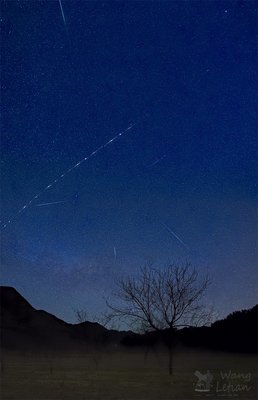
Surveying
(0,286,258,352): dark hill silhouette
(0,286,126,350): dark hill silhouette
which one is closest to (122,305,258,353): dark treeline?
(0,286,258,352): dark hill silhouette

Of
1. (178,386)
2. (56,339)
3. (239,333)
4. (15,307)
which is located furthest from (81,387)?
(15,307)

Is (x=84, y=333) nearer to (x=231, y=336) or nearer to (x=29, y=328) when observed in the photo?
(x=231, y=336)

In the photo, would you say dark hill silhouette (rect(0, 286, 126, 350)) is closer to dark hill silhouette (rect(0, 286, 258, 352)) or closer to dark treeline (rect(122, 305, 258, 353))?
dark hill silhouette (rect(0, 286, 258, 352))

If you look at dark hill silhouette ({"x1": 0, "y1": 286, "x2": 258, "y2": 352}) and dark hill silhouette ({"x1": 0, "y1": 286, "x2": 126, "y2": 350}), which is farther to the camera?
dark hill silhouette ({"x1": 0, "y1": 286, "x2": 126, "y2": 350})

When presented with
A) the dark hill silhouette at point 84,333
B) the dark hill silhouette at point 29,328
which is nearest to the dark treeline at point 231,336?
the dark hill silhouette at point 84,333

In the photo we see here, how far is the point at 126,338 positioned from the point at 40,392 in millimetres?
43792

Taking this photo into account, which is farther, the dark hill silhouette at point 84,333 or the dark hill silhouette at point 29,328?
Answer: the dark hill silhouette at point 29,328

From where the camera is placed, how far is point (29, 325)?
426ft

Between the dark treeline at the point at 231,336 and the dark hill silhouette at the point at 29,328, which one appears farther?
the dark hill silhouette at the point at 29,328

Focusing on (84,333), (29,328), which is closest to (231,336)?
(84,333)

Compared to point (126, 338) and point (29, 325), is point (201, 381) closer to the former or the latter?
point (126, 338)

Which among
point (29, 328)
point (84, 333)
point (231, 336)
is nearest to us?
point (231, 336)

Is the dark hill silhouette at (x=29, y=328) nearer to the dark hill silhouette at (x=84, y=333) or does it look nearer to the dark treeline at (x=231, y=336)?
the dark hill silhouette at (x=84, y=333)

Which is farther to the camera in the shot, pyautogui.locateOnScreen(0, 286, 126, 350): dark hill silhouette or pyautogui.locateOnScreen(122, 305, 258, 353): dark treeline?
pyautogui.locateOnScreen(0, 286, 126, 350): dark hill silhouette
